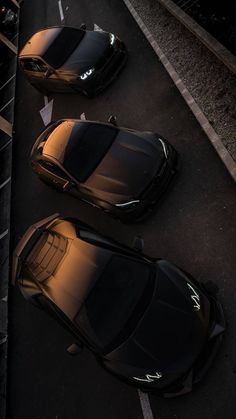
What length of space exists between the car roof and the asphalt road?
1.97m

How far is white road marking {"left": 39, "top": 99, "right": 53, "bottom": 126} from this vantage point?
1306 cm

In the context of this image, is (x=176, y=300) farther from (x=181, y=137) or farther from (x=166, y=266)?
(x=181, y=137)

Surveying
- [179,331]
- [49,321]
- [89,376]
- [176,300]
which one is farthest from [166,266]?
[49,321]

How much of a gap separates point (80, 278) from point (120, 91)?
6678 millimetres

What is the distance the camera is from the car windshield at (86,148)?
27.1ft

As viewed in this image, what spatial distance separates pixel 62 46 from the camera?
38.1ft

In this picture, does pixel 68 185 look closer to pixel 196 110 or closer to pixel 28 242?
pixel 28 242

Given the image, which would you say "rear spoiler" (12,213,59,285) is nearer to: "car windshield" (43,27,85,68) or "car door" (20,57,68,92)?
"car door" (20,57,68,92)

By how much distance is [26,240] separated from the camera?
8.03m

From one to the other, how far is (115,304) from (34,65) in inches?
351

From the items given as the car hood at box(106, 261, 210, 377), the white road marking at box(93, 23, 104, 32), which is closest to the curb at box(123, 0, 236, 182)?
the white road marking at box(93, 23, 104, 32)

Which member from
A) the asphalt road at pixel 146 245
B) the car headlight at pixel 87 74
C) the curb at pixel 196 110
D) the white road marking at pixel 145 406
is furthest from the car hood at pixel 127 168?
the car headlight at pixel 87 74

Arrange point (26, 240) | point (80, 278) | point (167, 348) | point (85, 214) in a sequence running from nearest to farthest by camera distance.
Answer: point (167, 348) → point (80, 278) → point (26, 240) → point (85, 214)

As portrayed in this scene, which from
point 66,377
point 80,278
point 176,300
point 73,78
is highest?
point 73,78
